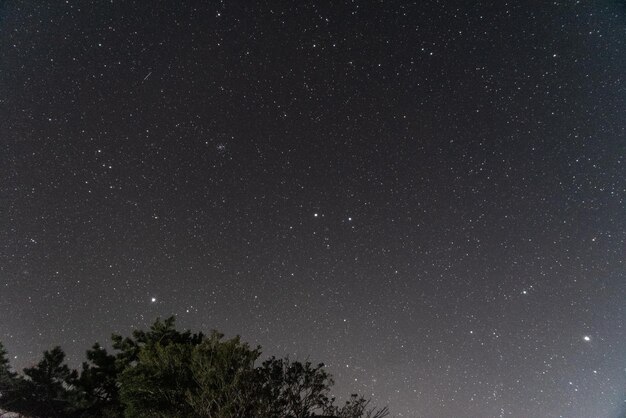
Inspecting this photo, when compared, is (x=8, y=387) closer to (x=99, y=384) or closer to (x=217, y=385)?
(x=99, y=384)

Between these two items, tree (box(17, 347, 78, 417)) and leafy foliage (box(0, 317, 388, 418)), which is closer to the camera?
leafy foliage (box(0, 317, 388, 418))

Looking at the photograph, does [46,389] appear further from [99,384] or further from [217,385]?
[217,385]

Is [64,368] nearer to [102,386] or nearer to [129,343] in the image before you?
[102,386]

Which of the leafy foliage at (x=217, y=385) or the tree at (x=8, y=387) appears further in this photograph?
Answer: the tree at (x=8, y=387)

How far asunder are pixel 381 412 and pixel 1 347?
21.1m

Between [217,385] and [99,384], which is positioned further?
[99,384]

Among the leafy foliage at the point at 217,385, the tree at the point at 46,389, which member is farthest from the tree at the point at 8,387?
the leafy foliage at the point at 217,385

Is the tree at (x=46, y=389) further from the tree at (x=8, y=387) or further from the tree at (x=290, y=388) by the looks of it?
the tree at (x=290, y=388)

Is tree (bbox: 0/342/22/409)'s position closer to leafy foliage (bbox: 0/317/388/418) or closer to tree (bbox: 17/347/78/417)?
tree (bbox: 17/347/78/417)

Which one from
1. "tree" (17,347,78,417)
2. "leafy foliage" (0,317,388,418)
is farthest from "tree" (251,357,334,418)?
"tree" (17,347,78,417)

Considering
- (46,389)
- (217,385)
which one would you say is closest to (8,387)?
(46,389)

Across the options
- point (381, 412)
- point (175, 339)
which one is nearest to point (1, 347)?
point (175, 339)

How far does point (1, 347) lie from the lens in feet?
72.4

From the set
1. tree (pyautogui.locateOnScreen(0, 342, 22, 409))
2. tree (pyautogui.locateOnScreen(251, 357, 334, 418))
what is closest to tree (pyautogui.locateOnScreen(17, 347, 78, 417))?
tree (pyautogui.locateOnScreen(0, 342, 22, 409))
